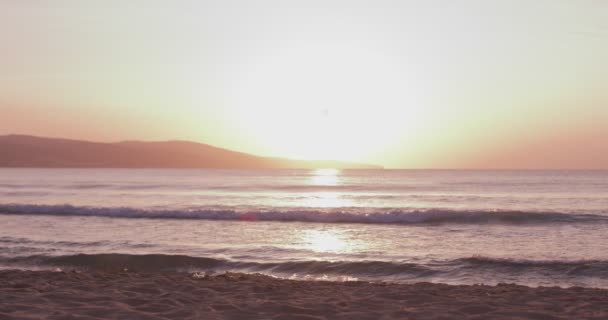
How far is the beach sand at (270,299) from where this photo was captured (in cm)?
777

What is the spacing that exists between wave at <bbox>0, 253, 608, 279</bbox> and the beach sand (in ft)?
7.02

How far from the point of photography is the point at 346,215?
2730cm

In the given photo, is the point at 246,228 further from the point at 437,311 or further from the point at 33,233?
the point at 437,311

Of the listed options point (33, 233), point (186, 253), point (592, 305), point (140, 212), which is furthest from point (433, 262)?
point (140, 212)

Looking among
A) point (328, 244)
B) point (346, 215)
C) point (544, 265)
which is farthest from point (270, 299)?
point (346, 215)

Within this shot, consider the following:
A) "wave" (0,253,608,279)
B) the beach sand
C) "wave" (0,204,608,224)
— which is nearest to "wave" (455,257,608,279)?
"wave" (0,253,608,279)

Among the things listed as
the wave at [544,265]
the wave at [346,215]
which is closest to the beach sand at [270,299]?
the wave at [544,265]

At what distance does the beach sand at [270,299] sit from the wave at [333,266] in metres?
2.14

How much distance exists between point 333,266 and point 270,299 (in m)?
4.56

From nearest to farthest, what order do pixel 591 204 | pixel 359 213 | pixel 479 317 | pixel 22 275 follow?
pixel 479 317
pixel 22 275
pixel 359 213
pixel 591 204

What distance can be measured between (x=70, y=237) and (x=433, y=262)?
12.1 metres

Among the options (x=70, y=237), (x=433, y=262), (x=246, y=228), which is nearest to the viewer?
(x=433, y=262)

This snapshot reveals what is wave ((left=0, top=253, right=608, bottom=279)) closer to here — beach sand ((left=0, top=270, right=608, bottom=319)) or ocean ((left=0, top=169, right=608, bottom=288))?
ocean ((left=0, top=169, right=608, bottom=288))

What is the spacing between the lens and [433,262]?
45.3 feet
